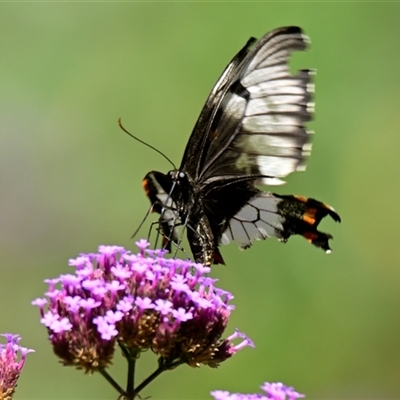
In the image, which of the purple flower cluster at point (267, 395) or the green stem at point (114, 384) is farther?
the green stem at point (114, 384)

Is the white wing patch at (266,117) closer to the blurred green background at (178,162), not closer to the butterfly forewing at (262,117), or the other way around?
the butterfly forewing at (262,117)

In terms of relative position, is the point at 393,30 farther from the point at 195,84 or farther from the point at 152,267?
the point at 152,267

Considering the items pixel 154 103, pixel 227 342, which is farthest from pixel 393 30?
pixel 227 342

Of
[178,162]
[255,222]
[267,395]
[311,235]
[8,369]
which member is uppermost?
[178,162]

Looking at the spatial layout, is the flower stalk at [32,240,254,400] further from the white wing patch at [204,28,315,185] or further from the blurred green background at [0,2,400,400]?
the blurred green background at [0,2,400,400]

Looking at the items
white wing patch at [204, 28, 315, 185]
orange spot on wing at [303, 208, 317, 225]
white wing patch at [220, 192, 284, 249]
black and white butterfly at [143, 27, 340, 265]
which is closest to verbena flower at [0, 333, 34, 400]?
black and white butterfly at [143, 27, 340, 265]

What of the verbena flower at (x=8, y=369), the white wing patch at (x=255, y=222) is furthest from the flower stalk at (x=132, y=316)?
the white wing patch at (x=255, y=222)

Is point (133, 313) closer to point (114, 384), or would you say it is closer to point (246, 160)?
point (114, 384)

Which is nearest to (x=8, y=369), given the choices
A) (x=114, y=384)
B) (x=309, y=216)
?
(x=114, y=384)
